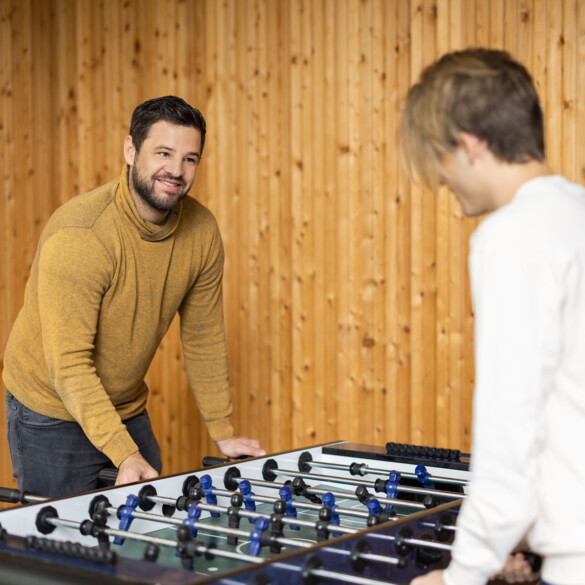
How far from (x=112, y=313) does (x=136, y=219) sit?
31 cm

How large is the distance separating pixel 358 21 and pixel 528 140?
3031 mm

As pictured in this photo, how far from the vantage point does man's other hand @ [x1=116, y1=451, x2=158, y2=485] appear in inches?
84.9

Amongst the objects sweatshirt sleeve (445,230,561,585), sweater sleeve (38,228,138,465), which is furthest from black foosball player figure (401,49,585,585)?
sweater sleeve (38,228,138,465)

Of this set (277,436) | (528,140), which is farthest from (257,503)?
(277,436)

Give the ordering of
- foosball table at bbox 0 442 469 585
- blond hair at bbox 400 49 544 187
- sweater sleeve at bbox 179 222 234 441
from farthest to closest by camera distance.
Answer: sweater sleeve at bbox 179 222 234 441 < foosball table at bbox 0 442 469 585 < blond hair at bbox 400 49 544 187

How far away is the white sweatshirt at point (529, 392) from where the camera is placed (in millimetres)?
1062

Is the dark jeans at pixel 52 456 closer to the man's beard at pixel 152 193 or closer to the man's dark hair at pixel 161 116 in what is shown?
the man's beard at pixel 152 193

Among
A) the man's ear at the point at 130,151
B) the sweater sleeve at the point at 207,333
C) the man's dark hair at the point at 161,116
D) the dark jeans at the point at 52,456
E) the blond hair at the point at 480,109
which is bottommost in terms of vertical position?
the dark jeans at the point at 52,456

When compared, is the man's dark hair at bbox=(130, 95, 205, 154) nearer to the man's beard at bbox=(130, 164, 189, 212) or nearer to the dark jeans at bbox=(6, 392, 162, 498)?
the man's beard at bbox=(130, 164, 189, 212)

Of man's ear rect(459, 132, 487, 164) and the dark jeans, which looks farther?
the dark jeans

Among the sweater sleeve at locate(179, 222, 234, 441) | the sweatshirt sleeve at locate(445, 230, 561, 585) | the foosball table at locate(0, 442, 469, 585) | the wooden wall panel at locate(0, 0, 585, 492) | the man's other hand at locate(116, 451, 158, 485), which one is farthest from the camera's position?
the wooden wall panel at locate(0, 0, 585, 492)

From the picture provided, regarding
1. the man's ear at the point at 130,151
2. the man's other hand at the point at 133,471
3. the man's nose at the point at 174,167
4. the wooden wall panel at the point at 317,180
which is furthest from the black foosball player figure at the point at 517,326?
the wooden wall panel at the point at 317,180

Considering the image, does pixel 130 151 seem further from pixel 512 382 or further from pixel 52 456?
pixel 512 382

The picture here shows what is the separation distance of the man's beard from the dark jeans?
75 cm
